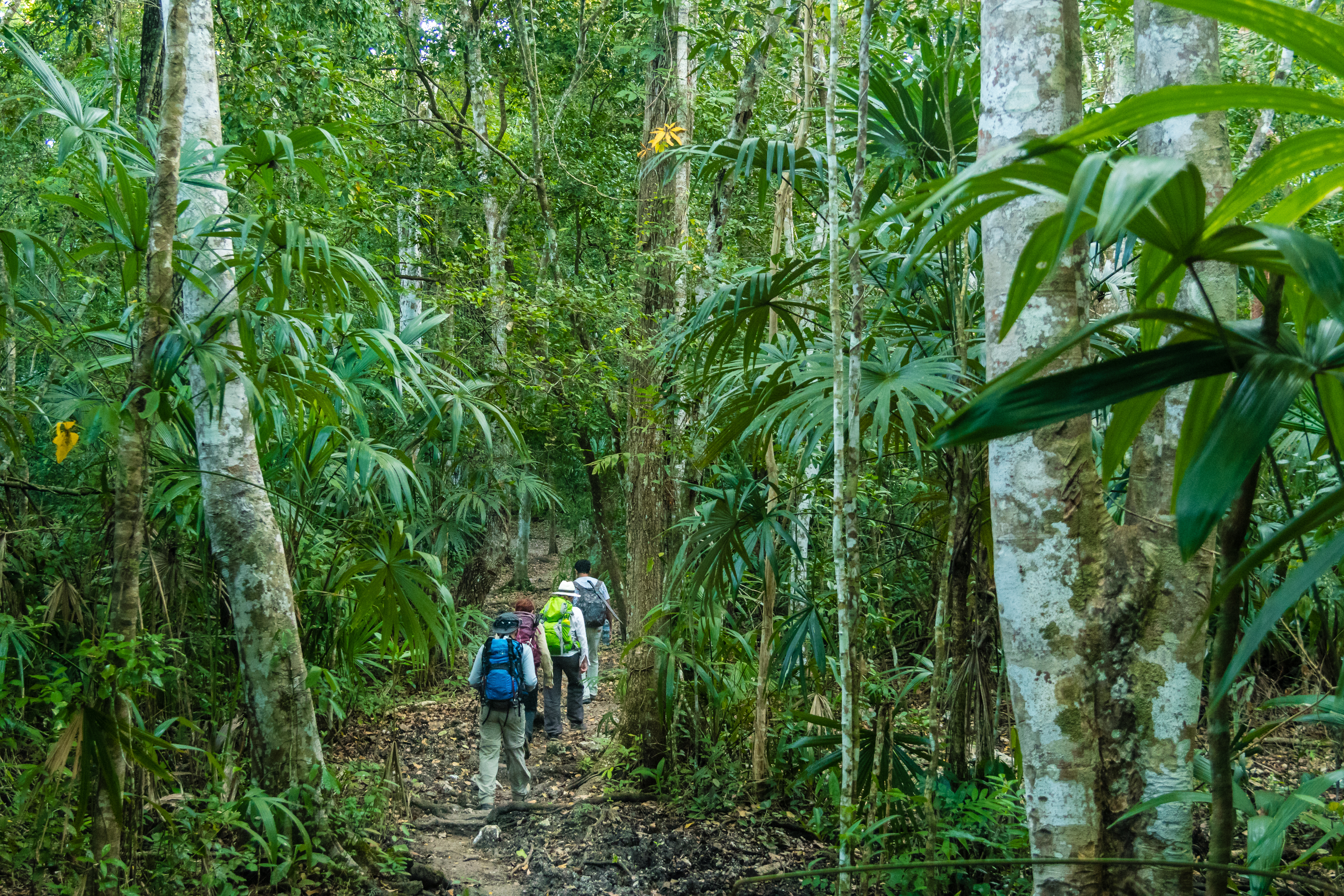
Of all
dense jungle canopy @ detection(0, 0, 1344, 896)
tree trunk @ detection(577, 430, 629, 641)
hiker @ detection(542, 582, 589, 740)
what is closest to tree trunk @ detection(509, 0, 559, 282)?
dense jungle canopy @ detection(0, 0, 1344, 896)

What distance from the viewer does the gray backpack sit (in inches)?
313

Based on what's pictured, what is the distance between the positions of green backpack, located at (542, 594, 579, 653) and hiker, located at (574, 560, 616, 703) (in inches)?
23.4

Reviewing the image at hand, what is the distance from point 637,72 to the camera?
907 centimetres

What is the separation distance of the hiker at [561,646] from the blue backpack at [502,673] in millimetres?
1149

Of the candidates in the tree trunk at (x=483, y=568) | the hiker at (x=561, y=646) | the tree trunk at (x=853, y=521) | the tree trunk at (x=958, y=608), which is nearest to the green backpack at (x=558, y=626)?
→ the hiker at (x=561, y=646)

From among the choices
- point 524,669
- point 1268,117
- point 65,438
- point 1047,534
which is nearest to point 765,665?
point 524,669

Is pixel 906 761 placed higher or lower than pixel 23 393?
lower

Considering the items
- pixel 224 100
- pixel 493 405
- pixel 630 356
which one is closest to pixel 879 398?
pixel 493 405

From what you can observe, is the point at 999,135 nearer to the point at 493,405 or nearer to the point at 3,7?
the point at 493,405

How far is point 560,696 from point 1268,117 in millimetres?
6570

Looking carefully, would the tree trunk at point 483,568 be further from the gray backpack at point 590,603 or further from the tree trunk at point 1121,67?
the tree trunk at point 1121,67

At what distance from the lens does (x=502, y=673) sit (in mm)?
5590

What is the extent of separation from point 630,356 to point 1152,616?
4.28 meters

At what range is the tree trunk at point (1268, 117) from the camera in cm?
330
